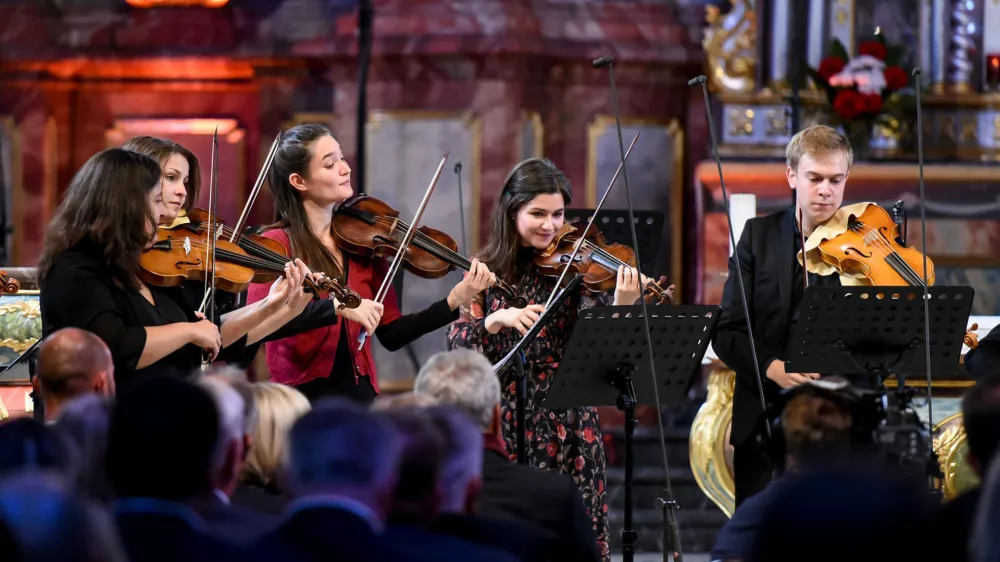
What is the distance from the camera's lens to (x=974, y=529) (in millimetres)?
2281

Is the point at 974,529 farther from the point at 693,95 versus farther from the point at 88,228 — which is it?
the point at 693,95

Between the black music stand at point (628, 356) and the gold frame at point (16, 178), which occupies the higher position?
the gold frame at point (16, 178)

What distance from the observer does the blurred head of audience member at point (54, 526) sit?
6.46ft

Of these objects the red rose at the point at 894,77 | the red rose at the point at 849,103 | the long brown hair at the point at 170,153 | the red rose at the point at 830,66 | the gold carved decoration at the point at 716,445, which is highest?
the red rose at the point at 830,66

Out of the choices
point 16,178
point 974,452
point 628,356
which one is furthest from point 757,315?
point 16,178

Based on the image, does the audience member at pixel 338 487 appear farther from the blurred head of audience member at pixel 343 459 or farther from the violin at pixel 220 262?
the violin at pixel 220 262

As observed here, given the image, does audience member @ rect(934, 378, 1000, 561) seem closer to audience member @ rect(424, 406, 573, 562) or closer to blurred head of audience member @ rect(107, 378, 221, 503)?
audience member @ rect(424, 406, 573, 562)

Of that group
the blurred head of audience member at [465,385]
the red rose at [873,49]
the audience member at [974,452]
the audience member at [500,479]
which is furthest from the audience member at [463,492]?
the red rose at [873,49]

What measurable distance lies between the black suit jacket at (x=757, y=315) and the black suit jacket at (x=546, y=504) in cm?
185

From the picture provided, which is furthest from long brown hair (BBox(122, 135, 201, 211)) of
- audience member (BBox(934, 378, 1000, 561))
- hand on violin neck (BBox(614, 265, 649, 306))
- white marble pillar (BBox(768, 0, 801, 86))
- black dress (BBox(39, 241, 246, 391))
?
white marble pillar (BBox(768, 0, 801, 86))

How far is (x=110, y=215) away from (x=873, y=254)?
2.33 metres

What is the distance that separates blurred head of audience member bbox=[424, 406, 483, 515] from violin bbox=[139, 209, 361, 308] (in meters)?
1.84

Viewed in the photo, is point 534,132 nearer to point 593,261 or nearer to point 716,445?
point 716,445

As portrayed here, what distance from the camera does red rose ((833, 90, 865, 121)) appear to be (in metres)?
7.30
